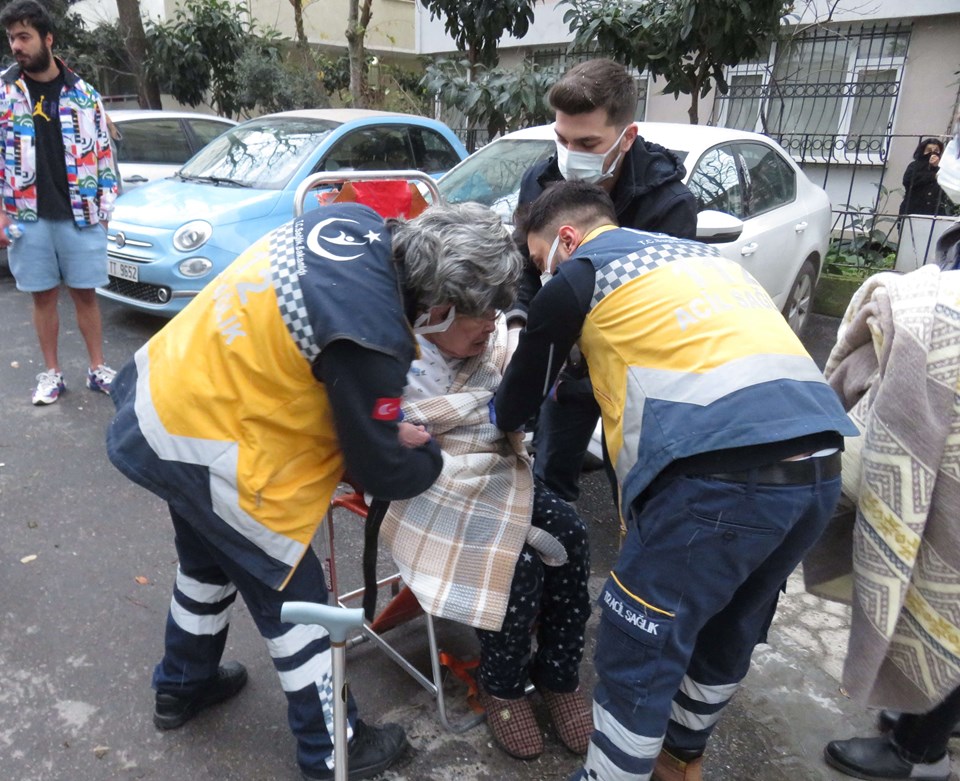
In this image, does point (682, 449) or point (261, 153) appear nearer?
point (682, 449)

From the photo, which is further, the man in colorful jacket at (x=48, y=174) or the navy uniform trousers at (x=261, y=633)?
the man in colorful jacket at (x=48, y=174)

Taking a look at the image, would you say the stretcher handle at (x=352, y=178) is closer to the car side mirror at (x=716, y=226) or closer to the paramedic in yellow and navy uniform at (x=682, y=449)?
the paramedic in yellow and navy uniform at (x=682, y=449)

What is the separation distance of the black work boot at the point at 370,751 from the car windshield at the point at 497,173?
305cm

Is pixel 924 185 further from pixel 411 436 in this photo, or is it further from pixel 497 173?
pixel 411 436

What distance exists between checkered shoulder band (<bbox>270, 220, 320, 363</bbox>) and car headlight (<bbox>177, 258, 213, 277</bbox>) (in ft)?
12.5

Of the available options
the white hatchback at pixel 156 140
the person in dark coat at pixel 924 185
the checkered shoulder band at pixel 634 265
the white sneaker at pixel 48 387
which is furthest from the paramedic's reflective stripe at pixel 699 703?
the person in dark coat at pixel 924 185

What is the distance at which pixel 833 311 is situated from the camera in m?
6.83

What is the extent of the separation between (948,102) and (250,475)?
968 cm

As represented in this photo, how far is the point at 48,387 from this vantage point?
4.40 meters

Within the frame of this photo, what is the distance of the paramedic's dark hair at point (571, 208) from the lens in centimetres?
195

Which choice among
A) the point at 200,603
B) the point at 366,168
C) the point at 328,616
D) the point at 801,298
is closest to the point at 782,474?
the point at 328,616

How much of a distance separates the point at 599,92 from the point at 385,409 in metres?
1.45

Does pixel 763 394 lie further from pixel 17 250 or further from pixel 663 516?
pixel 17 250

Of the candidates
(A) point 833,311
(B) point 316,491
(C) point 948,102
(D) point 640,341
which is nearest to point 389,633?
(B) point 316,491
